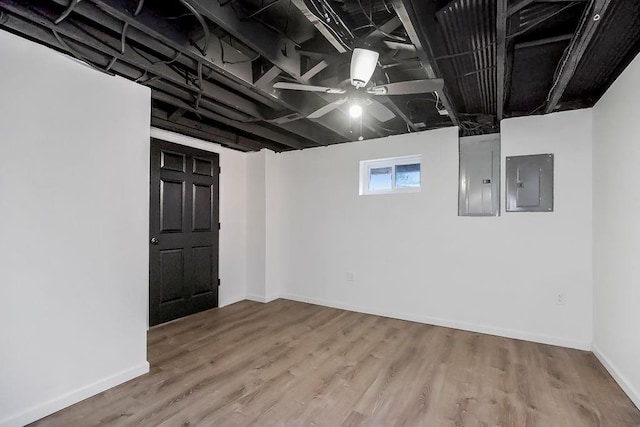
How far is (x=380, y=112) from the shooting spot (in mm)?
3383

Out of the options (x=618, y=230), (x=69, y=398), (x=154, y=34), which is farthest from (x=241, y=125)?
(x=618, y=230)

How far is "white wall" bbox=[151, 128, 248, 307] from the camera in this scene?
4.57 m

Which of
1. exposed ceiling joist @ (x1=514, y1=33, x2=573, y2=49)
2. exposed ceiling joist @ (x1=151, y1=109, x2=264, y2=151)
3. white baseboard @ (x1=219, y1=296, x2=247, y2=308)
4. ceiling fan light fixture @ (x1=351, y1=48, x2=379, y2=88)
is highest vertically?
exposed ceiling joist @ (x1=514, y1=33, x2=573, y2=49)

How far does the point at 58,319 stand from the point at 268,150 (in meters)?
3.33

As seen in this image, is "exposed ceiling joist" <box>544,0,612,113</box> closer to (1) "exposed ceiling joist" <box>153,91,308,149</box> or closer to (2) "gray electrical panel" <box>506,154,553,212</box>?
(2) "gray electrical panel" <box>506,154,553,212</box>

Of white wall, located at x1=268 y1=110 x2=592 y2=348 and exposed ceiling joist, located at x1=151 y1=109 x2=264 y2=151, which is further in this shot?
exposed ceiling joist, located at x1=151 y1=109 x2=264 y2=151

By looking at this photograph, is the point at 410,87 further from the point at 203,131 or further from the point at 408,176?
the point at 203,131

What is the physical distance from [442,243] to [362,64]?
2.47 meters

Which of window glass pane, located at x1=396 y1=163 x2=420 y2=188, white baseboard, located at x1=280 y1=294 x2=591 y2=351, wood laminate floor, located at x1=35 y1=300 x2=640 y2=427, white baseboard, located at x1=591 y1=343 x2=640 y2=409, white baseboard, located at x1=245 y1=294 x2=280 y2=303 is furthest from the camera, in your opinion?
white baseboard, located at x1=245 y1=294 x2=280 y2=303

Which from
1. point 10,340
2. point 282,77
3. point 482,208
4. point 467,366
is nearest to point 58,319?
point 10,340

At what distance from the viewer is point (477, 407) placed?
2.12 metres

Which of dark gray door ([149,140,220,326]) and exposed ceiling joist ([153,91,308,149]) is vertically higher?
exposed ceiling joist ([153,91,308,149])

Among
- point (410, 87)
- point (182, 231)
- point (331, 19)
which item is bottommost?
point (182, 231)

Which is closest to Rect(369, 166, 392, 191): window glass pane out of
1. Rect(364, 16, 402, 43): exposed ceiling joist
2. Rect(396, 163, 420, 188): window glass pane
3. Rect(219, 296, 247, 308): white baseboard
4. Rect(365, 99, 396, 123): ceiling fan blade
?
Rect(396, 163, 420, 188): window glass pane
